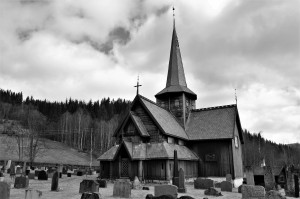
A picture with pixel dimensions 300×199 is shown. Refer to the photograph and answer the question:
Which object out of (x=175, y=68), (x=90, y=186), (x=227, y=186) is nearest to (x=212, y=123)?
(x=175, y=68)

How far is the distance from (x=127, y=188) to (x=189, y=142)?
59.4 feet

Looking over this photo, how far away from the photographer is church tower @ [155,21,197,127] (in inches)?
1379

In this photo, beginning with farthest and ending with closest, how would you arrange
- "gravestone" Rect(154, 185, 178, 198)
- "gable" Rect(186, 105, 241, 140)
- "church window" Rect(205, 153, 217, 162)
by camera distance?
"gable" Rect(186, 105, 241, 140) < "church window" Rect(205, 153, 217, 162) < "gravestone" Rect(154, 185, 178, 198)

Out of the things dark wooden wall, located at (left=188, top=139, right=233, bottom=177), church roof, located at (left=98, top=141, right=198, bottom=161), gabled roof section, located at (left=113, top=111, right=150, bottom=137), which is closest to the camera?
church roof, located at (left=98, top=141, right=198, bottom=161)

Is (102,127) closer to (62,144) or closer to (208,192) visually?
(62,144)

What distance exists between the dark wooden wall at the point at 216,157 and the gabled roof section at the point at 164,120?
8.08ft

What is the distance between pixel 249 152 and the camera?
287 feet

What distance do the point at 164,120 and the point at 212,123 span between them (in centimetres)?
697

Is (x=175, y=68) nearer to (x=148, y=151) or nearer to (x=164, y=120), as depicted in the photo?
(x=164, y=120)

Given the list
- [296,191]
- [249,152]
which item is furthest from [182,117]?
[249,152]

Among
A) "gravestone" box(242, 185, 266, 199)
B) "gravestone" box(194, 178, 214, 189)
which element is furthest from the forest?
"gravestone" box(242, 185, 266, 199)

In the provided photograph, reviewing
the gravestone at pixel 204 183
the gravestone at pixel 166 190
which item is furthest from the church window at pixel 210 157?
the gravestone at pixel 166 190

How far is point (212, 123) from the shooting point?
33.2 metres

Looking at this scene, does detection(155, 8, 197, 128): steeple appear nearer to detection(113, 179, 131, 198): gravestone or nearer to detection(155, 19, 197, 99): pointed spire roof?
detection(155, 19, 197, 99): pointed spire roof
